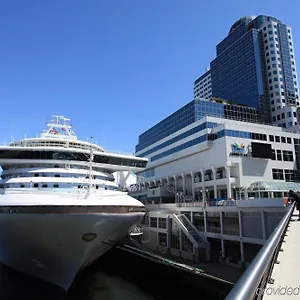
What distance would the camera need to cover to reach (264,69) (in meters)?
84.1

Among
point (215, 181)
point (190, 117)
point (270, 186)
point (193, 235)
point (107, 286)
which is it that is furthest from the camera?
point (190, 117)

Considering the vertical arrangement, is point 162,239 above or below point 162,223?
below

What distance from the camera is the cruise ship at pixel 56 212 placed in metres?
18.2

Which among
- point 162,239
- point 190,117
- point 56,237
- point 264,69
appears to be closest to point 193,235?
point 162,239

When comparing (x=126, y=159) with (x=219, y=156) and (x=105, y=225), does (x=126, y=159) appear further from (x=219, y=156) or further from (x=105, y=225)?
(x=219, y=156)

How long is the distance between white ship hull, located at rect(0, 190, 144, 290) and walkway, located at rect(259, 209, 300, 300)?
13.5 m

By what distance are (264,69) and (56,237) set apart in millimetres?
80892

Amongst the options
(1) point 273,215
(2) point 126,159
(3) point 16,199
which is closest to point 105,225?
(3) point 16,199

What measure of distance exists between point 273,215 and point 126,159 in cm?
1389

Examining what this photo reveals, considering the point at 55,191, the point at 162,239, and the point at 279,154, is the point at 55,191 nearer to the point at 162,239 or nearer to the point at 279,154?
the point at 162,239

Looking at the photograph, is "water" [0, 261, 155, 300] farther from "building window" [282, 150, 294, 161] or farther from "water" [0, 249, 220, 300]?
"building window" [282, 150, 294, 161]

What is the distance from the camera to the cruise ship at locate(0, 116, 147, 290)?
18172mm

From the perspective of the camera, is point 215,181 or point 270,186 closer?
point 270,186

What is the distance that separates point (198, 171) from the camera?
173 feet
